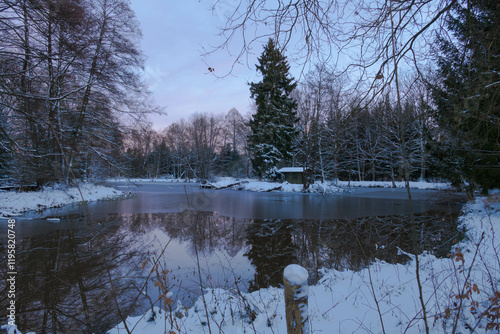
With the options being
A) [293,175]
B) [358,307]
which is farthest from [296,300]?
[293,175]

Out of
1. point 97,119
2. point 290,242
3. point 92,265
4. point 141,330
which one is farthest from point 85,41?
point 97,119

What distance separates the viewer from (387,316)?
305 centimetres

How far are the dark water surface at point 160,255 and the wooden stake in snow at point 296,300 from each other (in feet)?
2.86

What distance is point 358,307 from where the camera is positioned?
3.29 metres

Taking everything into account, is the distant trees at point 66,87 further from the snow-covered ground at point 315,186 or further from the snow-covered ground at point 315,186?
the snow-covered ground at point 315,186

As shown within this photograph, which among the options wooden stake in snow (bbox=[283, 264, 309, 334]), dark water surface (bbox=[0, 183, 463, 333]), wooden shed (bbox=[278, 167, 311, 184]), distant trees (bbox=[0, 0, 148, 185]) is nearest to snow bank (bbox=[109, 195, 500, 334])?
dark water surface (bbox=[0, 183, 463, 333])

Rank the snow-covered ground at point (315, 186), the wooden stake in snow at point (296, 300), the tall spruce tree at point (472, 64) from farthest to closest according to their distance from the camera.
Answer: the snow-covered ground at point (315, 186) → the tall spruce tree at point (472, 64) → the wooden stake in snow at point (296, 300)

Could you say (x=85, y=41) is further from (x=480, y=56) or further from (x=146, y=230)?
(x=480, y=56)

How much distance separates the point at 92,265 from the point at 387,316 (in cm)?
Result: 525

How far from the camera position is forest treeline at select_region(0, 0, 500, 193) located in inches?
107

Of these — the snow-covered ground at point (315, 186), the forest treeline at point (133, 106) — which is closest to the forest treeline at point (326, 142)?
the forest treeline at point (133, 106)

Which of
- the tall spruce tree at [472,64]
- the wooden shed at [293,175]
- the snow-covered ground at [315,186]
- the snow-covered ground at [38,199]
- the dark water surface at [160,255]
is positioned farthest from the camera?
the wooden shed at [293,175]

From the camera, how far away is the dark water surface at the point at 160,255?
348cm

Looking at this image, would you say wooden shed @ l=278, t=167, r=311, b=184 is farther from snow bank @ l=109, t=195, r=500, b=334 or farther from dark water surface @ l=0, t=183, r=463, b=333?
snow bank @ l=109, t=195, r=500, b=334
